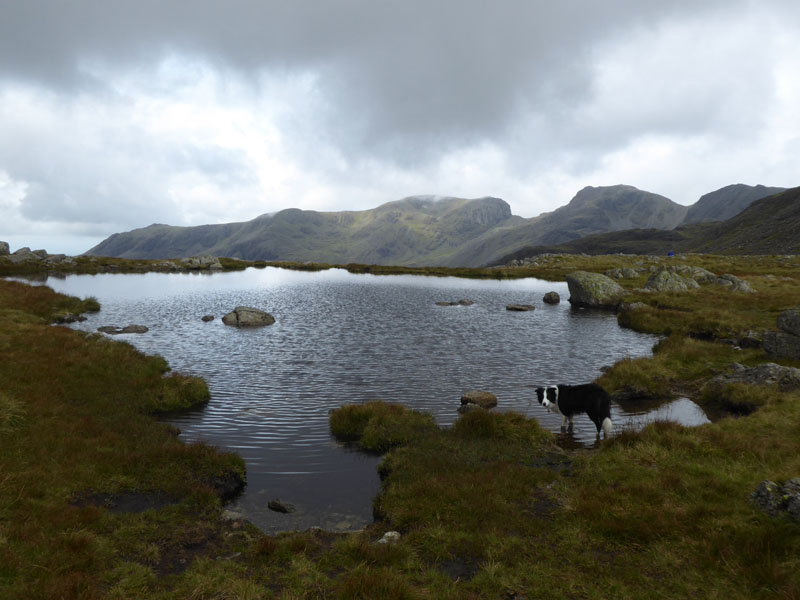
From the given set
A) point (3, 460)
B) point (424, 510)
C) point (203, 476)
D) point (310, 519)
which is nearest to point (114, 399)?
point (3, 460)

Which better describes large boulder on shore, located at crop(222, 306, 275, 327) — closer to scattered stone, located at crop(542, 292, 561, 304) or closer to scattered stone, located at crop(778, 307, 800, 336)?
scattered stone, located at crop(778, 307, 800, 336)

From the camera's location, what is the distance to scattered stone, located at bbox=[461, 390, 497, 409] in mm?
22500

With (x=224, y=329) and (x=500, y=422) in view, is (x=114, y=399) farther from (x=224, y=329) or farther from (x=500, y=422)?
(x=224, y=329)

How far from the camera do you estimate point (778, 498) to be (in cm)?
961

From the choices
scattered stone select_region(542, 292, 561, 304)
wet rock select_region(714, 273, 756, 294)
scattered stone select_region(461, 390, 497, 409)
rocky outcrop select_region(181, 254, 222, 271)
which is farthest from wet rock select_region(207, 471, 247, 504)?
rocky outcrop select_region(181, 254, 222, 271)

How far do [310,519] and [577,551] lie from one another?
762 centimetres

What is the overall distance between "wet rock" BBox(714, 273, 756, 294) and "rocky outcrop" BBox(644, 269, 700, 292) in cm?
357

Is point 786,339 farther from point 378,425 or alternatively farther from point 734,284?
point 734,284

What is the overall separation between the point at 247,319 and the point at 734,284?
222ft

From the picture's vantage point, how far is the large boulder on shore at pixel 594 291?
63500mm

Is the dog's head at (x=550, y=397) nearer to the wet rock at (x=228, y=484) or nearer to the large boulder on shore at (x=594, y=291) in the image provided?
the wet rock at (x=228, y=484)

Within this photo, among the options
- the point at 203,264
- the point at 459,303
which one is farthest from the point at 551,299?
the point at 203,264

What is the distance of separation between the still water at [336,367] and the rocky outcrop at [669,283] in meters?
14.2

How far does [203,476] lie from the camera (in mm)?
13773
